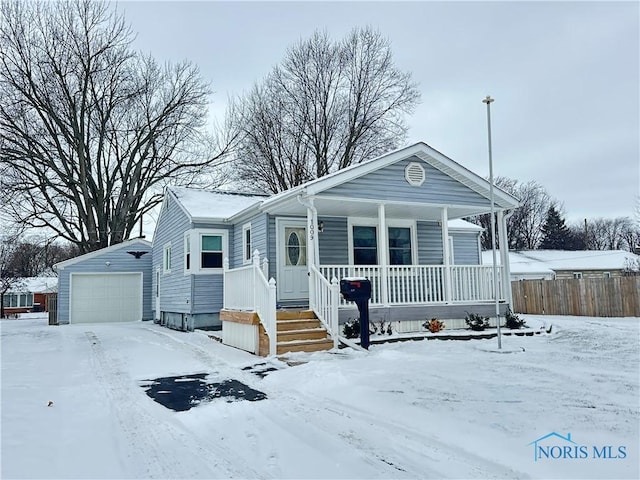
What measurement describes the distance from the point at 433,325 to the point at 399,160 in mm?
3987

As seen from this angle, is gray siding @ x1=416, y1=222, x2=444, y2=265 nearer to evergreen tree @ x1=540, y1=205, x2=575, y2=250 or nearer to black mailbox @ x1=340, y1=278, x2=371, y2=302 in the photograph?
black mailbox @ x1=340, y1=278, x2=371, y2=302

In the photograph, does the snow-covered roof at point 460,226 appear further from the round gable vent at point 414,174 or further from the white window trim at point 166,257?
the white window trim at point 166,257

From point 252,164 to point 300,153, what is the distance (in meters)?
3.01

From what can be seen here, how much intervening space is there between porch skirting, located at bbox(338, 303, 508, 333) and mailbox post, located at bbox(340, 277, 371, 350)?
87cm

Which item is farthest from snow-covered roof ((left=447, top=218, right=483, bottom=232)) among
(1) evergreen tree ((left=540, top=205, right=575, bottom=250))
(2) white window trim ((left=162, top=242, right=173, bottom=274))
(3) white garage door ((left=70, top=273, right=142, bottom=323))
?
(1) evergreen tree ((left=540, top=205, right=575, bottom=250))

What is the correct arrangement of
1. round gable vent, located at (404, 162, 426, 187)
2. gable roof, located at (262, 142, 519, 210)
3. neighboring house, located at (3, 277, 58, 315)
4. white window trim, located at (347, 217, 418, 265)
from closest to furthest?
1. gable roof, located at (262, 142, 519, 210)
2. round gable vent, located at (404, 162, 426, 187)
3. white window trim, located at (347, 217, 418, 265)
4. neighboring house, located at (3, 277, 58, 315)

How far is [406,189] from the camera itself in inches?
456

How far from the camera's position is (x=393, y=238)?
1371cm

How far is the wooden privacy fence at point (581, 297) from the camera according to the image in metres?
17.1

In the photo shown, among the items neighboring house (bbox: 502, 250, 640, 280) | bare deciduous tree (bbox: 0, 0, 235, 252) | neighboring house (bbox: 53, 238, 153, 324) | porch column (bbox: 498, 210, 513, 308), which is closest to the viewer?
porch column (bbox: 498, 210, 513, 308)

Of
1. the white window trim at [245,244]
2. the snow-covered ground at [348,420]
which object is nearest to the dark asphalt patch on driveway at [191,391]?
the snow-covered ground at [348,420]

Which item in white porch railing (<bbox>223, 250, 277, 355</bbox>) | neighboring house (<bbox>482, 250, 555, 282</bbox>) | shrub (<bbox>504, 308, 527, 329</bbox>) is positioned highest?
neighboring house (<bbox>482, 250, 555, 282</bbox>)

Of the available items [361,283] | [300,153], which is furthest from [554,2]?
[300,153]

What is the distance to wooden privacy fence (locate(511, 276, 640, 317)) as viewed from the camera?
674 inches
